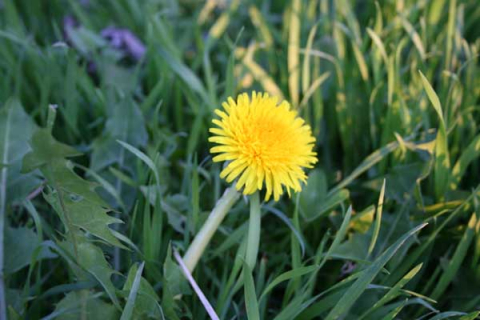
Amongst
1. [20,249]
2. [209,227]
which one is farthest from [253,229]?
[20,249]

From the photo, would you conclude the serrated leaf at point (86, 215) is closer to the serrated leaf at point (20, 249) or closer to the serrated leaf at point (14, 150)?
the serrated leaf at point (20, 249)

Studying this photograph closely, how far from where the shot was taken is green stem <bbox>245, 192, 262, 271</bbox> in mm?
929

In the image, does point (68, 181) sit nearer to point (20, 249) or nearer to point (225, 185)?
point (20, 249)

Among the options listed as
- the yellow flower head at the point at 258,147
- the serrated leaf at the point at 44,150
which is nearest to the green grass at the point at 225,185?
the serrated leaf at the point at 44,150

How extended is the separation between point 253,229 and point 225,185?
285 mm

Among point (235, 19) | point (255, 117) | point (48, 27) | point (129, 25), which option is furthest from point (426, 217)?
point (48, 27)

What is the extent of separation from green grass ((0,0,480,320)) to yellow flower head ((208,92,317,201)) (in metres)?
0.13

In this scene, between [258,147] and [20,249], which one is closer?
[258,147]

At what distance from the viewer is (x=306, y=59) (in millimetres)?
1333

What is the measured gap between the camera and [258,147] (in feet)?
2.86

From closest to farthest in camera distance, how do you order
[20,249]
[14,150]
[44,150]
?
1. [44,150]
2. [20,249]
3. [14,150]

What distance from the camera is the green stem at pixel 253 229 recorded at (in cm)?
93

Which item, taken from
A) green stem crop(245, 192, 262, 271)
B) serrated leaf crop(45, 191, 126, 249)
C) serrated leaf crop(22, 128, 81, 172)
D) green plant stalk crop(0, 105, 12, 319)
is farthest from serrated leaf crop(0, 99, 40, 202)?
green stem crop(245, 192, 262, 271)

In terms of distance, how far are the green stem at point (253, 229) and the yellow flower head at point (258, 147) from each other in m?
0.04
